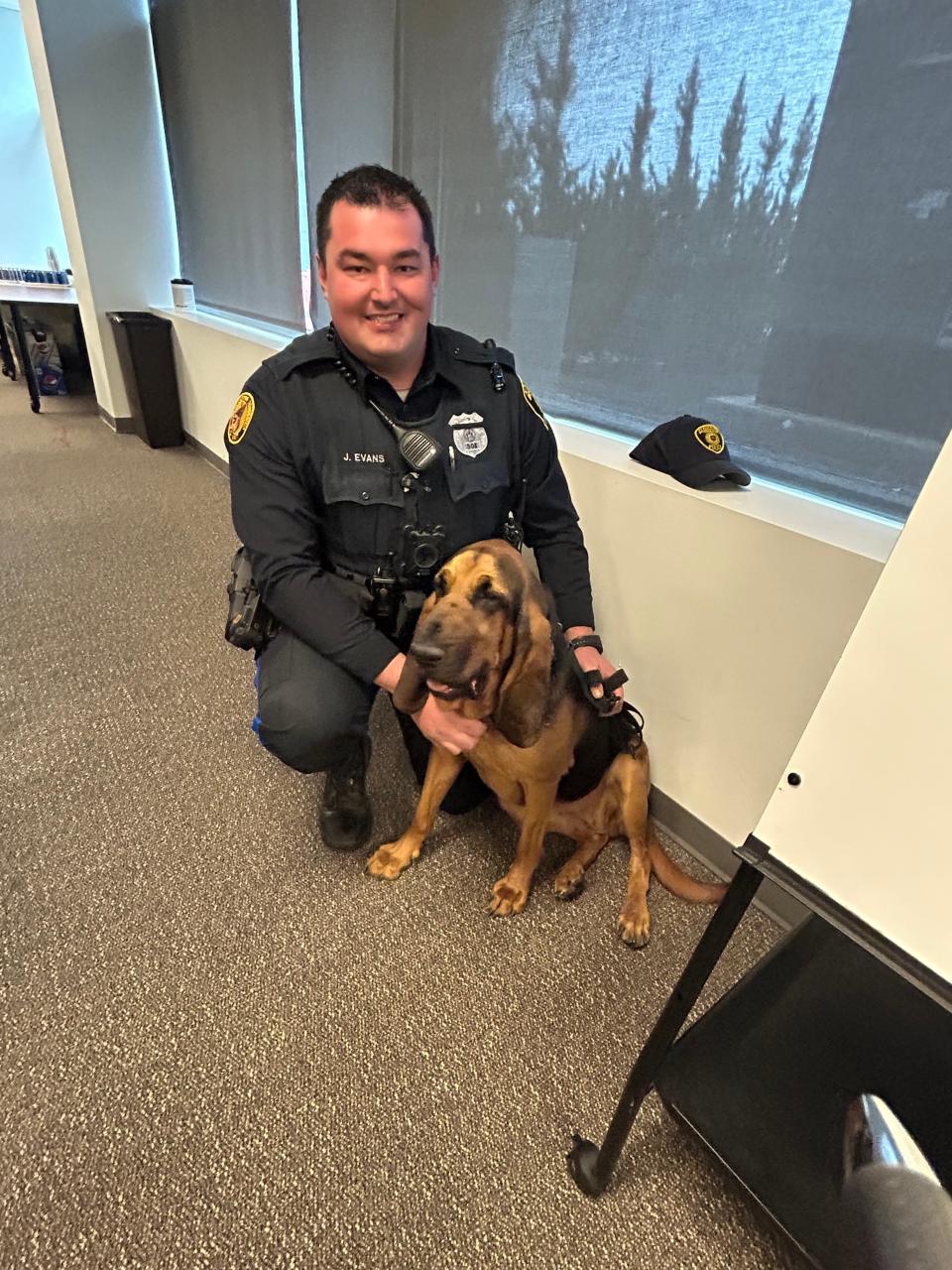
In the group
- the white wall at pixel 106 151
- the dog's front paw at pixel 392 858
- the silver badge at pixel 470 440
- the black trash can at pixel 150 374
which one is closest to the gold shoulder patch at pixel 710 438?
the silver badge at pixel 470 440

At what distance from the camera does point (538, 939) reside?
1.53 meters

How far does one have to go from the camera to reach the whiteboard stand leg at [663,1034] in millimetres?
774

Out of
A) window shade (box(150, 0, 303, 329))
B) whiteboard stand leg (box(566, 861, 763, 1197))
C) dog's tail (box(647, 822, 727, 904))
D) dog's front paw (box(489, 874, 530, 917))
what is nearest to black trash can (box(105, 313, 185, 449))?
window shade (box(150, 0, 303, 329))

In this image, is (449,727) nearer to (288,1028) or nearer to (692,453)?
(288,1028)

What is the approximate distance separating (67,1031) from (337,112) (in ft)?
11.4

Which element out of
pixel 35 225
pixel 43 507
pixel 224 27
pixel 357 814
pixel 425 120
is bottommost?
pixel 43 507

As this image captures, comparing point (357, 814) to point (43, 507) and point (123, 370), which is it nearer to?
point (43, 507)

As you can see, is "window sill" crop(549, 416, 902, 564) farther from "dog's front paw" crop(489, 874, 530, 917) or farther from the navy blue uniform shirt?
"dog's front paw" crop(489, 874, 530, 917)

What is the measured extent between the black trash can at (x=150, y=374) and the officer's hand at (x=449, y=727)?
4.28 m

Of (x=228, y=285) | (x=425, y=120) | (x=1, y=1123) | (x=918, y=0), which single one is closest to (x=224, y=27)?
(x=228, y=285)

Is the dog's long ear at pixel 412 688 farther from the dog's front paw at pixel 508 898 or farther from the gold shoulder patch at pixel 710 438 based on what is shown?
the gold shoulder patch at pixel 710 438

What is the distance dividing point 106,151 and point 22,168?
429cm

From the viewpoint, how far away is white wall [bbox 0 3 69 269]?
679 centimetres

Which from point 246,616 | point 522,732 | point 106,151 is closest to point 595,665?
point 522,732
